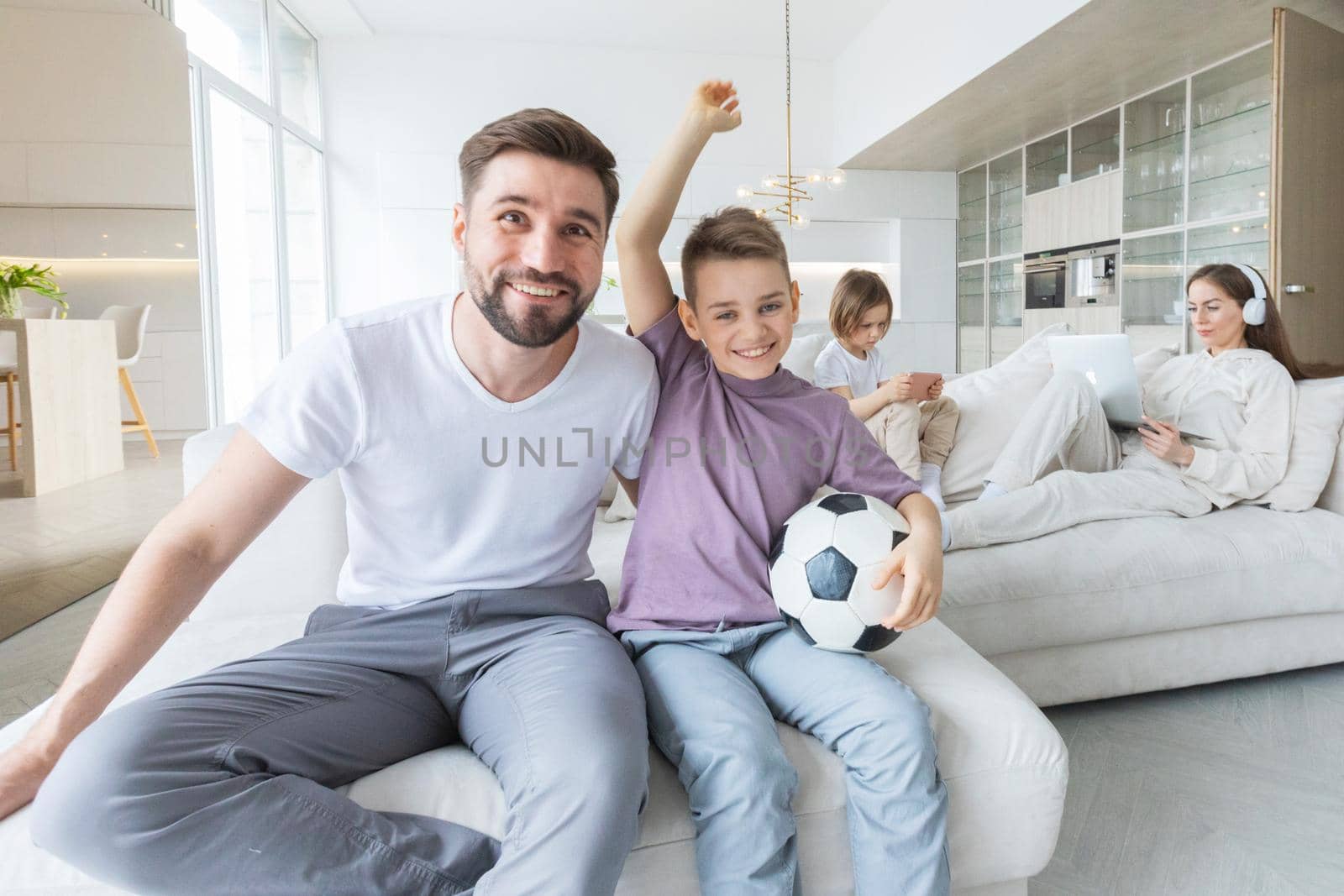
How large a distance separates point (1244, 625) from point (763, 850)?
1693 millimetres

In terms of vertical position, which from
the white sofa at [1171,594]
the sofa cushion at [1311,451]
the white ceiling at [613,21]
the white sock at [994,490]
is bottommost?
the white sofa at [1171,594]

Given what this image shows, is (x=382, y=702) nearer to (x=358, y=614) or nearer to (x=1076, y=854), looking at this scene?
(x=358, y=614)

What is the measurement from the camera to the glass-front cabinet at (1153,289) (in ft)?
16.2

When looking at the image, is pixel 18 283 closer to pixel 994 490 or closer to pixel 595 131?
pixel 994 490

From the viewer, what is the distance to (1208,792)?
1.63m

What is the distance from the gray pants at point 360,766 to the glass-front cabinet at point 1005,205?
6.34 metres

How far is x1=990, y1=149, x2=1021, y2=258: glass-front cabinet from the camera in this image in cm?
650

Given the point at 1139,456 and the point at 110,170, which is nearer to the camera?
the point at 1139,456

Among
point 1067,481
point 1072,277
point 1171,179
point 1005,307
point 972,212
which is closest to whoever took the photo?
point 1067,481

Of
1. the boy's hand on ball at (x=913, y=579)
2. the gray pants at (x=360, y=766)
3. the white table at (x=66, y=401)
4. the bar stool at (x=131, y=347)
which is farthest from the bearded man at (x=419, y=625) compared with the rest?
the bar stool at (x=131, y=347)

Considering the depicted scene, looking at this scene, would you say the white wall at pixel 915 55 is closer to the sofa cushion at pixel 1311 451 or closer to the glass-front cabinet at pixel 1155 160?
the glass-front cabinet at pixel 1155 160

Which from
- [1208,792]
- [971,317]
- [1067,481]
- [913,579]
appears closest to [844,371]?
[1067,481]

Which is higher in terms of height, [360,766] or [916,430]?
[916,430]

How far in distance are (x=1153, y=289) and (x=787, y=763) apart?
5188 mm
